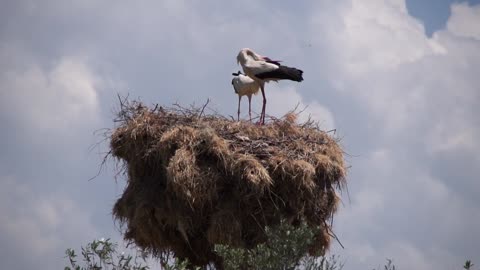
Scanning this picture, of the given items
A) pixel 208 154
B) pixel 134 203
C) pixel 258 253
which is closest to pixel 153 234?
pixel 134 203

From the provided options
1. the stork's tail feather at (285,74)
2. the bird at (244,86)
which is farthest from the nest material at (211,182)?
the bird at (244,86)

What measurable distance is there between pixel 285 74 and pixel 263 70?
49 cm

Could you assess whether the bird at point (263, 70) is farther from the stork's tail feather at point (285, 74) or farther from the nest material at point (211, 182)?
the nest material at point (211, 182)

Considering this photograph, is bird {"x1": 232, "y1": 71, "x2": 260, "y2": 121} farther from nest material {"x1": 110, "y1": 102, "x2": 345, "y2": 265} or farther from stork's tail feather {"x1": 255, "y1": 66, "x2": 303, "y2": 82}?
nest material {"x1": 110, "y1": 102, "x2": 345, "y2": 265}

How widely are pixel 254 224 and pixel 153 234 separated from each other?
1.33m

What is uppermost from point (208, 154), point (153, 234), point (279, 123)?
point (279, 123)

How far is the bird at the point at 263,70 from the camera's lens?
14062 mm

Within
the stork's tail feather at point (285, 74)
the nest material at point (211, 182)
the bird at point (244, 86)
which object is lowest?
the nest material at point (211, 182)

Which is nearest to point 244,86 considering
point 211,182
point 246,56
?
point 246,56

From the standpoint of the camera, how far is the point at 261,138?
12.3 metres

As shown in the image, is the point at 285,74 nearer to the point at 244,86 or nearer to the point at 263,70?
the point at 263,70

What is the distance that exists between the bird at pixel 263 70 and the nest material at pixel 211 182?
1.78 metres

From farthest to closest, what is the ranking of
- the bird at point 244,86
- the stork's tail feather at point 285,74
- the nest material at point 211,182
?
the bird at point 244,86 → the stork's tail feather at point 285,74 → the nest material at point 211,182

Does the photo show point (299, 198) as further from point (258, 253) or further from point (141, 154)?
point (258, 253)
